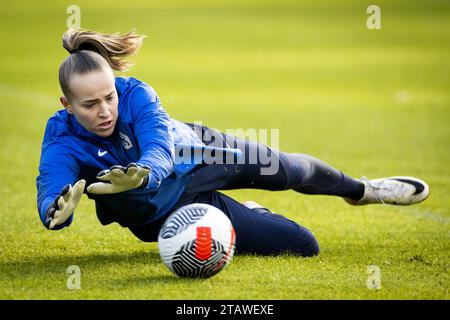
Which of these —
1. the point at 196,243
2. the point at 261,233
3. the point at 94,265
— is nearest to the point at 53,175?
the point at 94,265

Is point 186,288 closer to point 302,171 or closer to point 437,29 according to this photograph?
point 302,171

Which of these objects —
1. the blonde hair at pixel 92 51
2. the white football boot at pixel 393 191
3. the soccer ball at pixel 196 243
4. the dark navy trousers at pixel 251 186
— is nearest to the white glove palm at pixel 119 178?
the soccer ball at pixel 196 243

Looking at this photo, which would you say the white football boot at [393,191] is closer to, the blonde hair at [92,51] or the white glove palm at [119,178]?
the blonde hair at [92,51]

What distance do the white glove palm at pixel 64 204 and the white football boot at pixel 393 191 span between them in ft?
10.5

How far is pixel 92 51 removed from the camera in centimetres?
624

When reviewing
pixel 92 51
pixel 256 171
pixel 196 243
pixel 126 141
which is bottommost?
pixel 196 243

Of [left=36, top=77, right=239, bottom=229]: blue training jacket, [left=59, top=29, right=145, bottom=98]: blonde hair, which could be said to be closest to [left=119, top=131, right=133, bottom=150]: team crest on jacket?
[left=36, top=77, right=239, bottom=229]: blue training jacket

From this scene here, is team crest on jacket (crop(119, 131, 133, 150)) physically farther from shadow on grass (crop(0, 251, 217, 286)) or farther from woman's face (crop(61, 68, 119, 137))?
shadow on grass (crop(0, 251, 217, 286))

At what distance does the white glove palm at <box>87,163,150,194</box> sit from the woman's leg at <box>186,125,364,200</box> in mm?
1200

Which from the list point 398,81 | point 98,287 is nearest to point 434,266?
point 98,287

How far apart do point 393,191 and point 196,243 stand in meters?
2.66

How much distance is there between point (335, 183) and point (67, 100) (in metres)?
2.64

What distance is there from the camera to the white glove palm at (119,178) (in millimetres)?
5305

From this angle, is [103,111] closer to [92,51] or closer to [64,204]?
[92,51]
